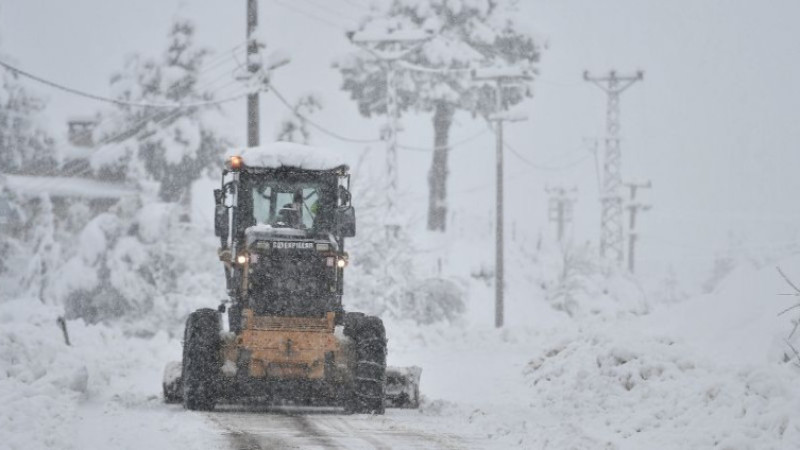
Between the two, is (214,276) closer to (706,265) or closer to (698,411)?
(698,411)

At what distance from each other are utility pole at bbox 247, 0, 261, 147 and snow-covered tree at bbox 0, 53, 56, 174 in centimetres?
1722

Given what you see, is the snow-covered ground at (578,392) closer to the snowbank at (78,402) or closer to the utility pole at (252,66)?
the snowbank at (78,402)

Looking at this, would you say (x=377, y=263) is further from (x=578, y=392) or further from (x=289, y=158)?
(x=289, y=158)

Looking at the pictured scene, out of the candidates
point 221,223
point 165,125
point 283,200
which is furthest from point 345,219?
point 165,125

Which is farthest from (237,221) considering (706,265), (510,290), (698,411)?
(706,265)

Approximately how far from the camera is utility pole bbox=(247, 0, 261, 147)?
29344 millimetres

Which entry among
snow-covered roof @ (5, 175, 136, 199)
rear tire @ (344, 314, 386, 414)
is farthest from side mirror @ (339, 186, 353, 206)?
snow-covered roof @ (5, 175, 136, 199)

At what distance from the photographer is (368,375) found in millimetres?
14234

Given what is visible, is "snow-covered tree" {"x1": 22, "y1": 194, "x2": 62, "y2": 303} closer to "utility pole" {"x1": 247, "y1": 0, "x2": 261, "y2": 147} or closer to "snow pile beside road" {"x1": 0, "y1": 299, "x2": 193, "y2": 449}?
"utility pole" {"x1": 247, "y1": 0, "x2": 261, "y2": 147}

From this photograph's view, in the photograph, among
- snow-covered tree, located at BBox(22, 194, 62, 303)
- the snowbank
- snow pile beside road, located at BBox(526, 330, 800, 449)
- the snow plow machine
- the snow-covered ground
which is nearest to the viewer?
snow pile beside road, located at BBox(526, 330, 800, 449)

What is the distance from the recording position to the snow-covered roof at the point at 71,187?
4703cm

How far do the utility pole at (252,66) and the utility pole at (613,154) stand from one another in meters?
29.1

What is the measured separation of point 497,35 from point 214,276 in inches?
880

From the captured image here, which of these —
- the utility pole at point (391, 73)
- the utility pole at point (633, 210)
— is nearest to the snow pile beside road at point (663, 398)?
the utility pole at point (391, 73)
